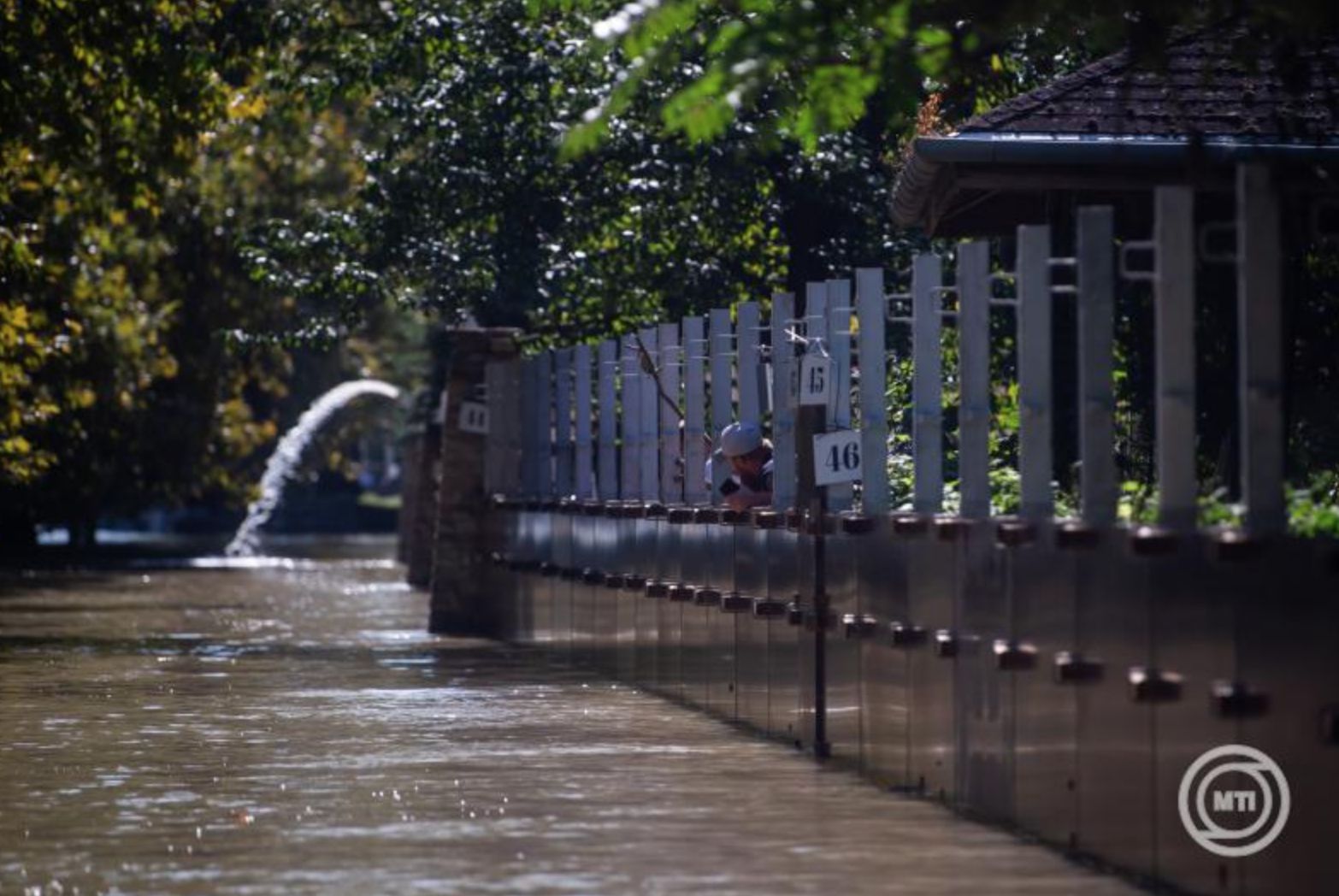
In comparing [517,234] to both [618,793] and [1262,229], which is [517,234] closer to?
[618,793]

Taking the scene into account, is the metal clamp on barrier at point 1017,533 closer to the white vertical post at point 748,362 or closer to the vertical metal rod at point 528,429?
the white vertical post at point 748,362

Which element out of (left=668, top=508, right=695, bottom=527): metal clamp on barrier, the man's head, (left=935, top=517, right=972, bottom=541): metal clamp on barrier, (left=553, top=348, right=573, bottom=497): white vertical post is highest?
(left=553, top=348, right=573, bottom=497): white vertical post

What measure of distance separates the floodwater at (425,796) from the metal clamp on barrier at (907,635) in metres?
0.72

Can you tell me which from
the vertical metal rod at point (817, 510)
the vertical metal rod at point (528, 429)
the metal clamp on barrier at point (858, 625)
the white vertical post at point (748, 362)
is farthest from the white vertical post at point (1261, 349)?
the vertical metal rod at point (528, 429)

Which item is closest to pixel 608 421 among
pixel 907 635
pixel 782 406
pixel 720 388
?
pixel 720 388

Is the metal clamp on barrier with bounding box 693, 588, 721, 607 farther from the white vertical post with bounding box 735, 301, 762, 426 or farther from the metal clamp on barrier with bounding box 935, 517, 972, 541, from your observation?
the metal clamp on barrier with bounding box 935, 517, 972, 541

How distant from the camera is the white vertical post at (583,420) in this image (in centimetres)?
2666

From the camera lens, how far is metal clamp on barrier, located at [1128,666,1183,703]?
11930 mm

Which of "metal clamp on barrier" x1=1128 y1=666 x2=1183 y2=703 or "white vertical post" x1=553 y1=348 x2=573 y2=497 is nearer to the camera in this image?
"metal clamp on barrier" x1=1128 y1=666 x2=1183 y2=703

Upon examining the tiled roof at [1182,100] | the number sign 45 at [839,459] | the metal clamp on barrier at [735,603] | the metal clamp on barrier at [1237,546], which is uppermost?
the tiled roof at [1182,100]

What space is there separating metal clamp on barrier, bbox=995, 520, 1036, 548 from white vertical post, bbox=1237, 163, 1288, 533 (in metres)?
2.25

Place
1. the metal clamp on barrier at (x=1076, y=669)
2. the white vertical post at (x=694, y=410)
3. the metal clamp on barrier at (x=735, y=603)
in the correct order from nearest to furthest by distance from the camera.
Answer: the metal clamp on barrier at (x=1076, y=669)
the metal clamp on barrier at (x=735, y=603)
the white vertical post at (x=694, y=410)

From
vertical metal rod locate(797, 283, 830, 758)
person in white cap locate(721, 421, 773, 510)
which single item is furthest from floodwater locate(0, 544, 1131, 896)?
person in white cap locate(721, 421, 773, 510)

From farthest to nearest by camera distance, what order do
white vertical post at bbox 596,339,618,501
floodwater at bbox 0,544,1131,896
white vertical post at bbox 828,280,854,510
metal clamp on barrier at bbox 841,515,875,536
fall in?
white vertical post at bbox 596,339,618,501 < white vertical post at bbox 828,280,854,510 < metal clamp on barrier at bbox 841,515,875,536 < floodwater at bbox 0,544,1131,896
